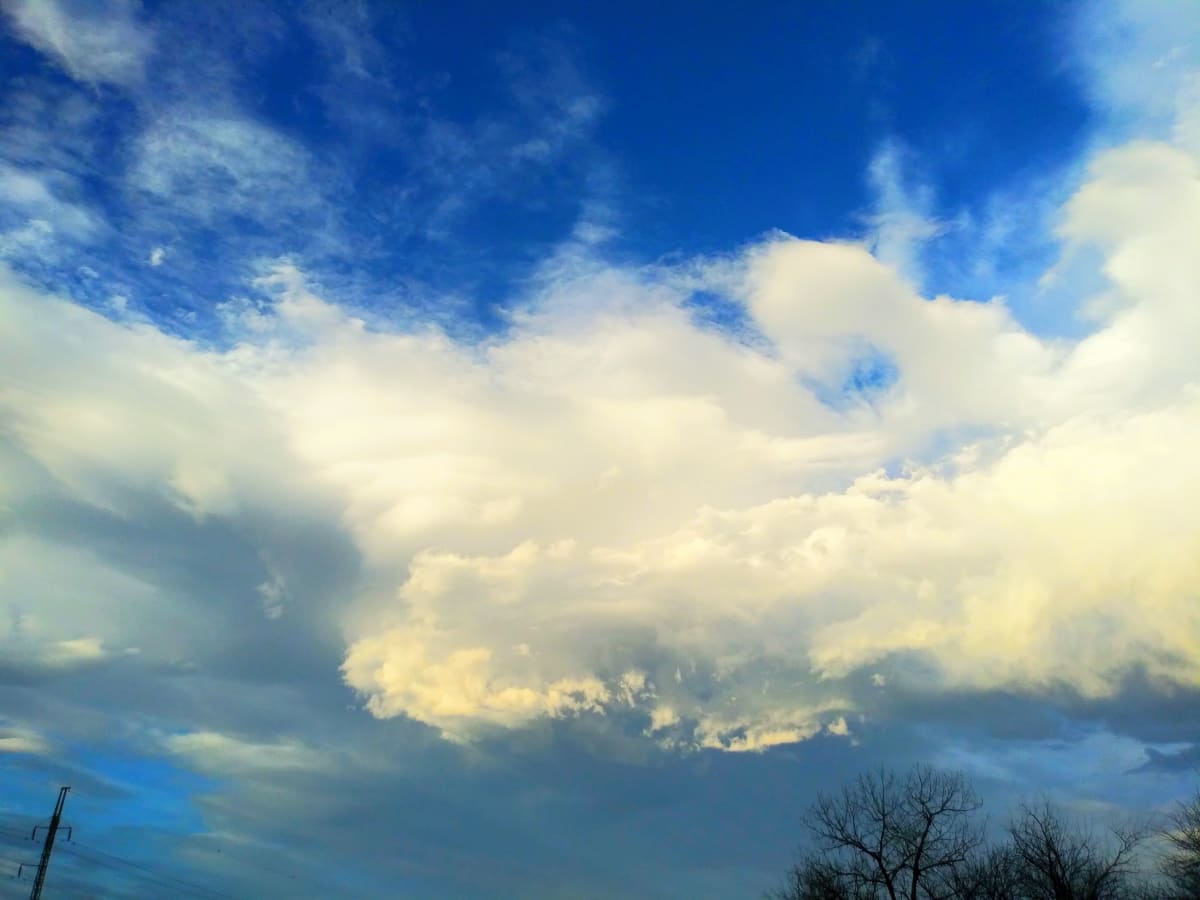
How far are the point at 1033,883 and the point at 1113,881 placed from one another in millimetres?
4472

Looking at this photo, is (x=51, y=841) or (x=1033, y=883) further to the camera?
(x=51, y=841)

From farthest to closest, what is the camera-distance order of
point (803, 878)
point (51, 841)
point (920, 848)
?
point (51, 841), point (803, 878), point (920, 848)

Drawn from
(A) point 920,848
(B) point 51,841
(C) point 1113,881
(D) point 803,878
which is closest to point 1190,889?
(C) point 1113,881

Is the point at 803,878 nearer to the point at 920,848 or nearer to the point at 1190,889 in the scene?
the point at 920,848

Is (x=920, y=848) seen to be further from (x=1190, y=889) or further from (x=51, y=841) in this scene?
(x=51, y=841)

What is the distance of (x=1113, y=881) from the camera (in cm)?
5244

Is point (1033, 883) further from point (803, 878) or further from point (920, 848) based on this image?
point (803, 878)

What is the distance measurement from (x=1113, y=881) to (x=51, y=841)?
266 ft

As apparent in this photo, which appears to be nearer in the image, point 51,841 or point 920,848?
point 920,848

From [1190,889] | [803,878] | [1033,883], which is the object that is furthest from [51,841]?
[1190,889]

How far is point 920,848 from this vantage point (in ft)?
171

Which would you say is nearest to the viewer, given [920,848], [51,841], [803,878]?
[920,848]

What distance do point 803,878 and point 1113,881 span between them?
63.7ft

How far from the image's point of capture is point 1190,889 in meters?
53.4
